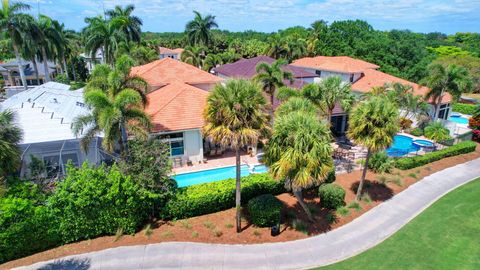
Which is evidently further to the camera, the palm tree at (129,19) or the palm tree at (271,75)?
the palm tree at (129,19)

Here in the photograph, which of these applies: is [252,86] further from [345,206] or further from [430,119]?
[430,119]

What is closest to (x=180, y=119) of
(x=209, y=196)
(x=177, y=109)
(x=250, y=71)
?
(x=177, y=109)

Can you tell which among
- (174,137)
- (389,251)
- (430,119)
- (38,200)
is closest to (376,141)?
(389,251)

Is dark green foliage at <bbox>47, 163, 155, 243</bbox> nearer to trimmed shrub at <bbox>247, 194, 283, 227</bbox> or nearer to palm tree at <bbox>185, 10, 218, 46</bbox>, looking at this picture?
trimmed shrub at <bbox>247, 194, 283, 227</bbox>

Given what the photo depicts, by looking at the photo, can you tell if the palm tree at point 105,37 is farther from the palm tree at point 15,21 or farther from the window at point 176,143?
the window at point 176,143

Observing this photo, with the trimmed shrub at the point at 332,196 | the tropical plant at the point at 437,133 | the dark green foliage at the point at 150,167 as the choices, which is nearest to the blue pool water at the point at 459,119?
the tropical plant at the point at 437,133

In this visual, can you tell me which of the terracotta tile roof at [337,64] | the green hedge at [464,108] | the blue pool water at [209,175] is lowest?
the blue pool water at [209,175]

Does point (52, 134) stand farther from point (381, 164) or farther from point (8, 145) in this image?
point (381, 164)
